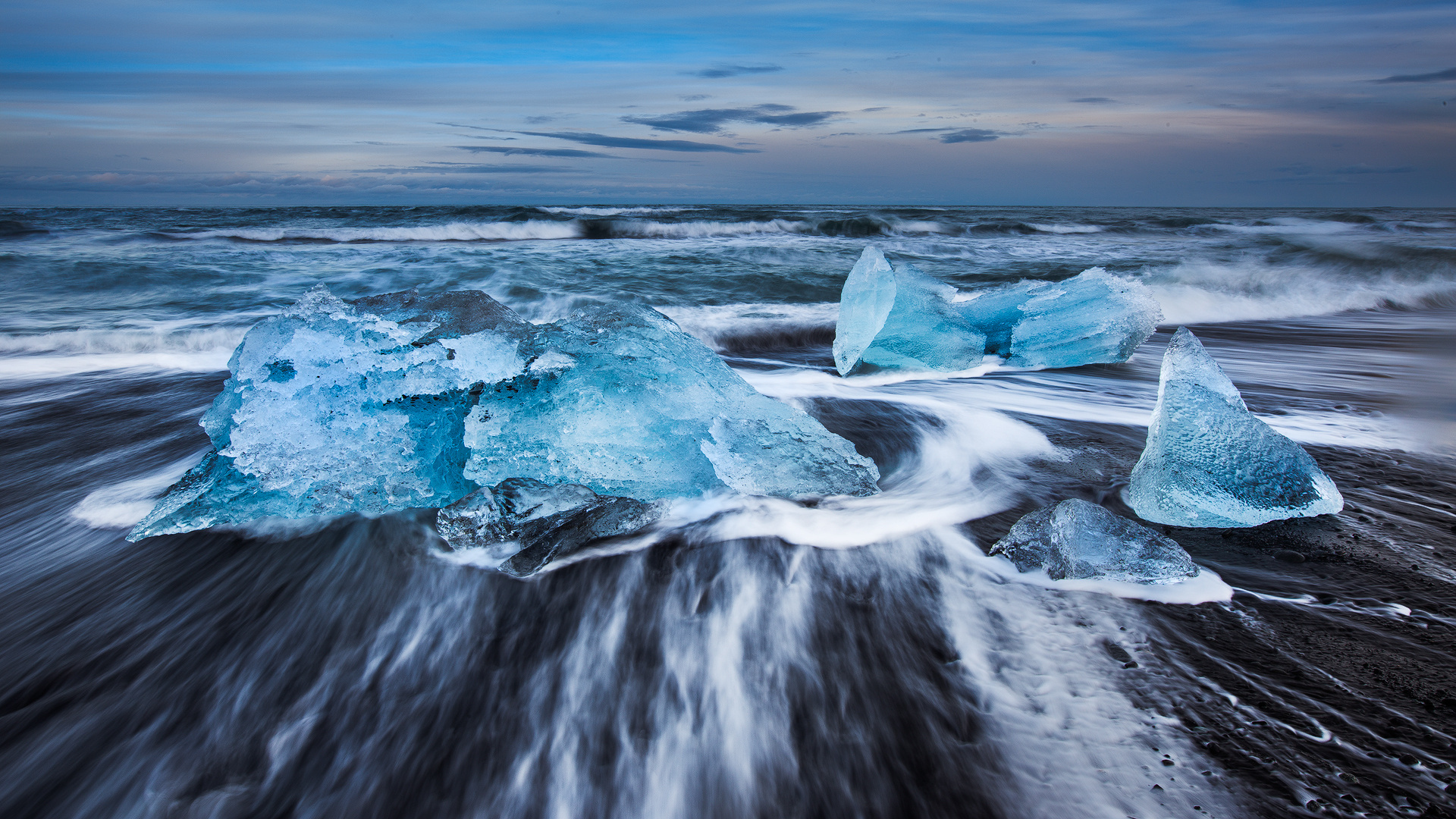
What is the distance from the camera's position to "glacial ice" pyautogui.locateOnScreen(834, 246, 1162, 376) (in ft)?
13.8

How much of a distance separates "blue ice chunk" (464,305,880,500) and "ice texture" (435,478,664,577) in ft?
0.46

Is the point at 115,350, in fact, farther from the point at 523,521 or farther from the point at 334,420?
the point at 523,521

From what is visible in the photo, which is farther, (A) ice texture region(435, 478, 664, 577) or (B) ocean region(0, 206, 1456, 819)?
(A) ice texture region(435, 478, 664, 577)

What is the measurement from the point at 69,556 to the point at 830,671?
2460mm

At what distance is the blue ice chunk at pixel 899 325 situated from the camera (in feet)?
13.4

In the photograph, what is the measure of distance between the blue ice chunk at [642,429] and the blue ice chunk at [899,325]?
5.90ft

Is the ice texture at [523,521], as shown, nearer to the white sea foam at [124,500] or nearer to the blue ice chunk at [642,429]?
the blue ice chunk at [642,429]

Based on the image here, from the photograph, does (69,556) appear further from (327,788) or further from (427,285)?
(427,285)

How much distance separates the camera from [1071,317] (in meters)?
4.52

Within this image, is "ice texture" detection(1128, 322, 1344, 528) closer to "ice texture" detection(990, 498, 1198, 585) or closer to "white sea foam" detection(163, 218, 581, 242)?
"ice texture" detection(990, 498, 1198, 585)

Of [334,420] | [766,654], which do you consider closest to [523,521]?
[334,420]

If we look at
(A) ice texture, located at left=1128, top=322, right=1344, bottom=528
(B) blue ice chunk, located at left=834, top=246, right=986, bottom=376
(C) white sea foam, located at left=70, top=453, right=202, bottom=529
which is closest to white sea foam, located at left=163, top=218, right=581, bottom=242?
(B) blue ice chunk, located at left=834, top=246, right=986, bottom=376

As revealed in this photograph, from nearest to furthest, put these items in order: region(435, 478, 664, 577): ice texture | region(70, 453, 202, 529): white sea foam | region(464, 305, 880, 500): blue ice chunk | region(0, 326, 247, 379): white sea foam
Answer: region(435, 478, 664, 577): ice texture → region(464, 305, 880, 500): blue ice chunk → region(70, 453, 202, 529): white sea foam → region(0, 326, 247, 379): white sea foam

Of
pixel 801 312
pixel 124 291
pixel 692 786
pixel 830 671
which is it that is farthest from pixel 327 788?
pixel 124 291
